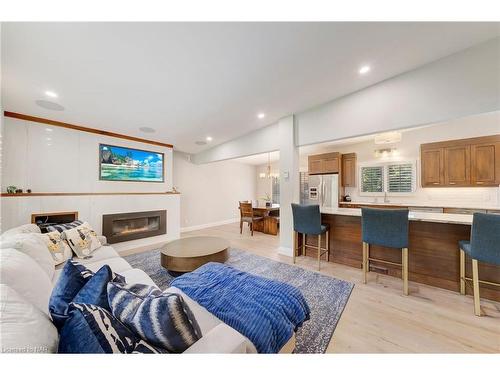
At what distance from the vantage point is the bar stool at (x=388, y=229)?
2199 millimetres

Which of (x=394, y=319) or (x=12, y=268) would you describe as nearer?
(x=12, y=268)

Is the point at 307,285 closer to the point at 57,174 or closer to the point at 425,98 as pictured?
the point at 425,98

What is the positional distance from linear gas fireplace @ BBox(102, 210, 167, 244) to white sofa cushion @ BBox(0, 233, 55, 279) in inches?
82.1

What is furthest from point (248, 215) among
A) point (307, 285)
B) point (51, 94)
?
point (51, 94)

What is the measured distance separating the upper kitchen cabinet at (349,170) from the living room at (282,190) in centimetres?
76

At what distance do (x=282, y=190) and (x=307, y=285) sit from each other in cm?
182

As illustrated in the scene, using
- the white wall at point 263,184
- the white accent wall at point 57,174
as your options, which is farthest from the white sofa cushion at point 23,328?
the white wall at point 263,184

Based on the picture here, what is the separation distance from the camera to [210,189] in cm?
671
